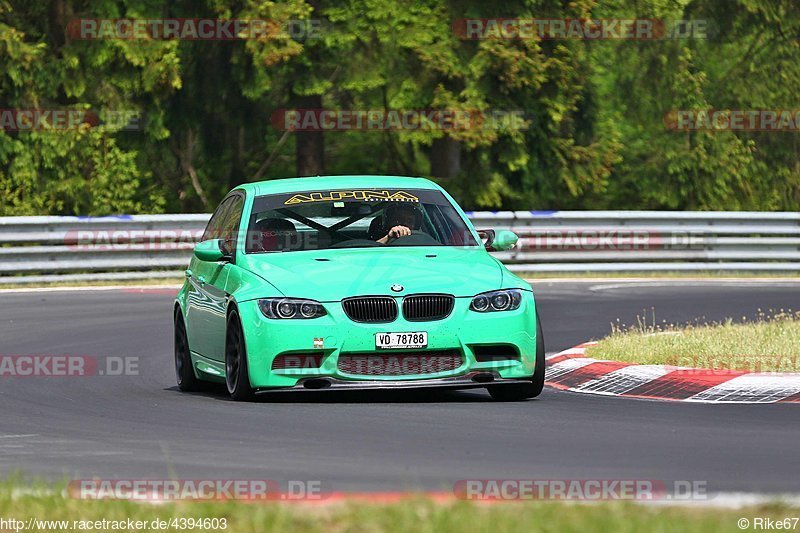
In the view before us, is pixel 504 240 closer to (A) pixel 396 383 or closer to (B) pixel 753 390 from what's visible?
(A) pixel 396 383

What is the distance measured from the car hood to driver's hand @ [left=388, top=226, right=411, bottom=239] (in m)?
0.43

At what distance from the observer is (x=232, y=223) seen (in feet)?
43.0

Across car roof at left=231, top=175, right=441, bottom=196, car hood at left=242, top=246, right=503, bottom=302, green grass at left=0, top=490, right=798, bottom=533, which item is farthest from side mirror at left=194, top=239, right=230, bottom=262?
green grass at left=0, top=490, right=798, bottom=533

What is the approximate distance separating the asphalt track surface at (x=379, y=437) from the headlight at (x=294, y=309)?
0.59 metres

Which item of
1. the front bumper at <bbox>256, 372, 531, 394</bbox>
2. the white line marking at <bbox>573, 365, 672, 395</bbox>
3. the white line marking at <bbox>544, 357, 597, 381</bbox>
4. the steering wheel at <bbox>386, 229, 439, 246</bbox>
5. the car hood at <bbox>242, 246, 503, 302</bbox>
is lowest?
the white line marking at <bbox>544, 357, 597, 381</bbox>

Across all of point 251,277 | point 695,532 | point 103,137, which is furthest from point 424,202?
point 103,137

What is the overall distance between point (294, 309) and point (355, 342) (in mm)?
463

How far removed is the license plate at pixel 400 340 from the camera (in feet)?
37.1

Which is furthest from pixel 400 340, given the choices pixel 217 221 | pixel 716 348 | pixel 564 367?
pixel 716 348

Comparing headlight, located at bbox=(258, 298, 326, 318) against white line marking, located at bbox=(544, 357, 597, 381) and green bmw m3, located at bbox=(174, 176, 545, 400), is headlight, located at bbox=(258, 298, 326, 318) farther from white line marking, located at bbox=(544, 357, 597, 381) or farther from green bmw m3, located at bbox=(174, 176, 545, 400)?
white line marking, located at bbox=(544, 357, 597, 381)

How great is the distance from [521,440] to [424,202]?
406cm

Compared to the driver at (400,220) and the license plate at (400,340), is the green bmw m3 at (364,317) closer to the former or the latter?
the license plate at (400,340)

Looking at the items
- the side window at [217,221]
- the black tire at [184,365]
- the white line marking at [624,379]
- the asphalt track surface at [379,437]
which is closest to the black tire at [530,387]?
the asphalt track surface at [379,437]

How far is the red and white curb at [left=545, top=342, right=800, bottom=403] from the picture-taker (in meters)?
11.8
